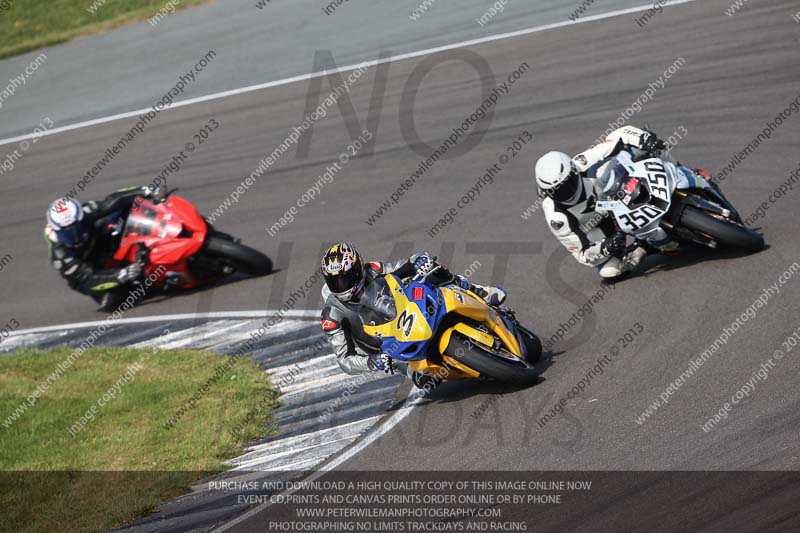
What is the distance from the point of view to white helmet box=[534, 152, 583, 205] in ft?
34.6

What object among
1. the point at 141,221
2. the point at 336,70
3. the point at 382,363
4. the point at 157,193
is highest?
the point at 382,363

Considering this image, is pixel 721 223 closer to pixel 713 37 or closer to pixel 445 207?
pixel 445 207

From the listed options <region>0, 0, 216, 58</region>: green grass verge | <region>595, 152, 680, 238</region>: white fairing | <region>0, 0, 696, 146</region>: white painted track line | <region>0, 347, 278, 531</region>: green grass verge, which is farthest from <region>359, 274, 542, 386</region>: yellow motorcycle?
<region>0, 0, 216, 58</region>: green grass verge

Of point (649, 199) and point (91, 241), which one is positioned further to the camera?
point (91, 241)

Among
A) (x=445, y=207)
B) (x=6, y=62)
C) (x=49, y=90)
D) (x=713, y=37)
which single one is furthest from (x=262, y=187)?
(x=6, y=62)

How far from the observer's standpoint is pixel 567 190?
10.6 metres

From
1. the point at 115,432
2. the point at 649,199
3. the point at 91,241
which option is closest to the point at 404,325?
the point at 649,199

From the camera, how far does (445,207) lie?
14.5m

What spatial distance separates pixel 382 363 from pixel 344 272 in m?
0.93

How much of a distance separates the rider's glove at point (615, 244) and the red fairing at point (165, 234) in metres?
6.06

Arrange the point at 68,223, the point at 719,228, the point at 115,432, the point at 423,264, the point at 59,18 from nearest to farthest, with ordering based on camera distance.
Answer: the point at 423,264
the point at 719,228
the point at 115,432
the point at 68,223
the point at 59,18

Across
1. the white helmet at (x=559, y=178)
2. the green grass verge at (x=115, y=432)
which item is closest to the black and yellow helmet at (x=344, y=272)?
the green grass verge at (x=115, y=432)

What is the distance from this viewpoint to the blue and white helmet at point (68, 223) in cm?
1385

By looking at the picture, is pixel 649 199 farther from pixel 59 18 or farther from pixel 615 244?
pixel 59 18
